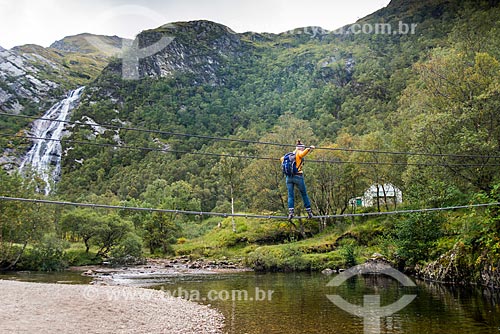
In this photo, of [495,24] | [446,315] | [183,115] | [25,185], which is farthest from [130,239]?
[183,115]

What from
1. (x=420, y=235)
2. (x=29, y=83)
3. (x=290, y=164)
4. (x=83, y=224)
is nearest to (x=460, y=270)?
(x=420, y=235)

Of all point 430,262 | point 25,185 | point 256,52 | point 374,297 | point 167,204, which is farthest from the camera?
point 256,52

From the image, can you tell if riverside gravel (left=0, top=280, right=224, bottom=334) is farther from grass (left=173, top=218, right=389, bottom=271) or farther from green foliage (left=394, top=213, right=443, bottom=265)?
green foliage (left=394, top=213, right=443, bottom=265)

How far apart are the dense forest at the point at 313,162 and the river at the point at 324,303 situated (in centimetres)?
395

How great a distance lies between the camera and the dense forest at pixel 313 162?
91.0 ft

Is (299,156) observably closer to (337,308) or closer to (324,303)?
(337,308)

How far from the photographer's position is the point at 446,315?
16.5 metres

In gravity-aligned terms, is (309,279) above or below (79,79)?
below

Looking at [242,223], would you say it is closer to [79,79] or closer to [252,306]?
[252,306]

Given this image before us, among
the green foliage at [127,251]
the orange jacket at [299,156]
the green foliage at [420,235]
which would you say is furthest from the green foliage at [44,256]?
the orange jacket at [299,156]

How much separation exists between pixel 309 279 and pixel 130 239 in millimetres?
22586

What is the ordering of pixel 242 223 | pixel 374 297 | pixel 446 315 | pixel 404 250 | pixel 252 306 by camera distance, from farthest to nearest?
pixel 242 223, pixel 404 250, pixel 374 297, pixel 252 306, pixel 446 315

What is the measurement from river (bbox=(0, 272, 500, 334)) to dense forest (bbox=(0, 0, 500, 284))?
395 cm

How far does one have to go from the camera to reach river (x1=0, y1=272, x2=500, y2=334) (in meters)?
15.3
